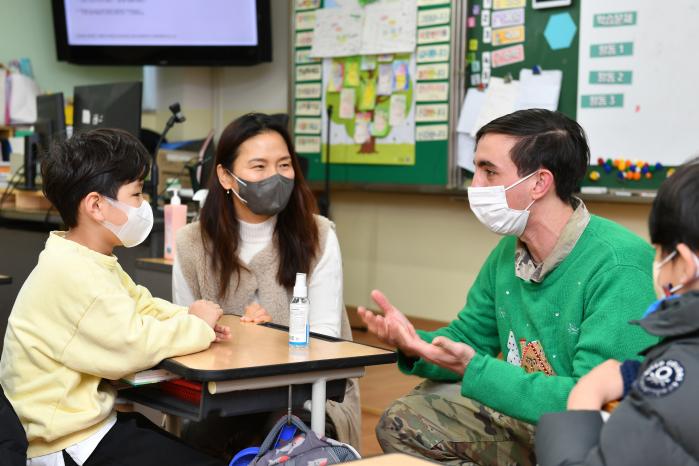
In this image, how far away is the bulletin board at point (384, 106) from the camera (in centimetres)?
496

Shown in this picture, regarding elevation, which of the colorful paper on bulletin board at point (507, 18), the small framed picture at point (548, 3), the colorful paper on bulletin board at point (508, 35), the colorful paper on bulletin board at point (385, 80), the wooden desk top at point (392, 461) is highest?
the small framed picture at point (548, 3)

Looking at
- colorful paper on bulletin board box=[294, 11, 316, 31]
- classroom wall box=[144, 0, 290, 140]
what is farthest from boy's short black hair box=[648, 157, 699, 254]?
classroom wall box=[144, 0, 290, 140]

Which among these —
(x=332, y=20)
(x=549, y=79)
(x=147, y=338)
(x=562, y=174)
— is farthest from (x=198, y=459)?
(x=332, y=20)

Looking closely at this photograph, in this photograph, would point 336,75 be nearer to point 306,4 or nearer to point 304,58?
point 304,58

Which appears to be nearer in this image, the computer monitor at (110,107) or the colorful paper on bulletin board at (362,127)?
the computer monitor at (110,107)

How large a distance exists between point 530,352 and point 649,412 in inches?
32.7

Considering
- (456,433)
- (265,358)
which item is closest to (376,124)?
(456,433)

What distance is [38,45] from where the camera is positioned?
6414 millimetres

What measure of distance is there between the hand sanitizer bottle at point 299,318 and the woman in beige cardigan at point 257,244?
48 cm

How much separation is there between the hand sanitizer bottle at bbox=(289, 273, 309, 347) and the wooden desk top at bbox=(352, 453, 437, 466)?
2.07ft

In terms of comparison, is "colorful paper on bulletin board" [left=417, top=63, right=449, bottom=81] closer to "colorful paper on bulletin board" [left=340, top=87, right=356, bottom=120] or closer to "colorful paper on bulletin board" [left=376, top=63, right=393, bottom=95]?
"colorful paper on bulletin board" [left=376, top=63, right=393, bottom=95]

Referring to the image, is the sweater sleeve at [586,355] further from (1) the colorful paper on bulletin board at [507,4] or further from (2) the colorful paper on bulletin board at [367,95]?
(2) the colorful paper on bulletin board at [367,95]

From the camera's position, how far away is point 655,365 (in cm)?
125

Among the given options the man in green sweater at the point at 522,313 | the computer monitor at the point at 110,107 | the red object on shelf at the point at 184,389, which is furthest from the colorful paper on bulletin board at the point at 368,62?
the red object on shelf at the point at 184,389
